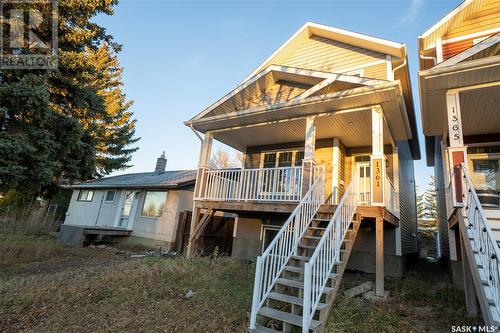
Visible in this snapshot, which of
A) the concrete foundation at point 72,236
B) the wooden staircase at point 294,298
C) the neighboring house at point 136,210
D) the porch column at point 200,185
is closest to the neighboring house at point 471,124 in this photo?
the wooden staircase at point 294,298

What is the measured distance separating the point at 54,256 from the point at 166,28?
9992 millimetres

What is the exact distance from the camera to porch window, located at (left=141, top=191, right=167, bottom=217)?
13250 mm

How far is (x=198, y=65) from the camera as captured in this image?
13.6 metres

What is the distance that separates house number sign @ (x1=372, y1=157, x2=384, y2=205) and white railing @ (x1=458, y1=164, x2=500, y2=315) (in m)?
1.57

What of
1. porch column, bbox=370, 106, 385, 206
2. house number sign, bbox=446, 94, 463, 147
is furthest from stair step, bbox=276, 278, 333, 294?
house number sign, bbox=446, 94, 463, 147

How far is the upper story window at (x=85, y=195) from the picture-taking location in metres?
16.9

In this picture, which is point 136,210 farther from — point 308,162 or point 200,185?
point 308,162

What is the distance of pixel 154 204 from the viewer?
1359 centimetres

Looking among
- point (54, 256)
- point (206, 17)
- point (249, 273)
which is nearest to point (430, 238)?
point (249, 273)

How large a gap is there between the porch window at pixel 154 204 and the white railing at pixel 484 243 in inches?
470

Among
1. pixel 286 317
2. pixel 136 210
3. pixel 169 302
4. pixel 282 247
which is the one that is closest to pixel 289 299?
pixel 286 317

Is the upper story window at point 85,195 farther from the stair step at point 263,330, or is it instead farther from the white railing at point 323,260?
the white railing at point 323,260

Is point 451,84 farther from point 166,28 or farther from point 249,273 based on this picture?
point 166,28

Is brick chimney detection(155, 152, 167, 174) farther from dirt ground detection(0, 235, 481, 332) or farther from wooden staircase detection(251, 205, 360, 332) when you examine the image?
wooden staircase detection(251, 205, 360, 332)
